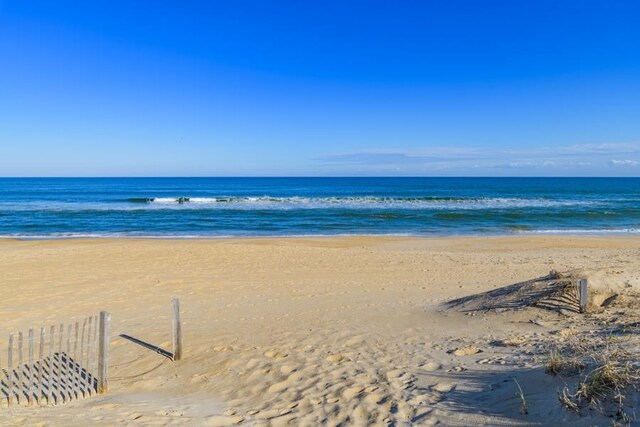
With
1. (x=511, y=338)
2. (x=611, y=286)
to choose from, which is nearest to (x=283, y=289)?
(x=511, y=338)

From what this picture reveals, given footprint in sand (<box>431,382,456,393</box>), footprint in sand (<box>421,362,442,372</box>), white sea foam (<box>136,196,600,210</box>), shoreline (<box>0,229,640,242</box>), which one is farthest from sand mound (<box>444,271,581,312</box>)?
white sea foam (<box>136,196,600,210</box>)

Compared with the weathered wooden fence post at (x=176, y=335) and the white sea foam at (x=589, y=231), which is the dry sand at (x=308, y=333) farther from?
the white sea foam at (x=589, y=231)

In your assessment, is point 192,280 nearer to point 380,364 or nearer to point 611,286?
point 380,364

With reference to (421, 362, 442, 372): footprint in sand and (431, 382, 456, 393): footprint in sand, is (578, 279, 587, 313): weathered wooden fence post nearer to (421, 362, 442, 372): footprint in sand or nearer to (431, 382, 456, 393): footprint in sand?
(421, 362, 442, 372): footprint in sand

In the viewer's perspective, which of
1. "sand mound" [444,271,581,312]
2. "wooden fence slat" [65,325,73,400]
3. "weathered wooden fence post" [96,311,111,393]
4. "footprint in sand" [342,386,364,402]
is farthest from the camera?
"sand mound" [444,271,581,312]

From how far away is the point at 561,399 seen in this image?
417 cm

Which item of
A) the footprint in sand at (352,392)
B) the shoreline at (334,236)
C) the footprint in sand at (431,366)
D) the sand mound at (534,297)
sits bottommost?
the shoreline at (334,236)

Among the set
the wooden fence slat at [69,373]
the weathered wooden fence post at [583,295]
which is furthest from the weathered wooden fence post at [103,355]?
the weathered wooden fence post at [583,295]

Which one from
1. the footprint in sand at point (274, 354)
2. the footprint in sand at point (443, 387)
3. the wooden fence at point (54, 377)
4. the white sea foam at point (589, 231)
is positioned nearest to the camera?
the footprint in sand at point (443, 387)

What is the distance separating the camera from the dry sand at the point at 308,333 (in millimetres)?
5016

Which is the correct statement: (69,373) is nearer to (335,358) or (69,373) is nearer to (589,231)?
(335,358)

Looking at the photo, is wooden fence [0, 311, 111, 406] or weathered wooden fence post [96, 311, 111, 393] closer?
wooden fence [0, 311, 111, 406]

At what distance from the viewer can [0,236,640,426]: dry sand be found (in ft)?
16.5

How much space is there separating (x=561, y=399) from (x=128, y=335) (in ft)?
25.1
